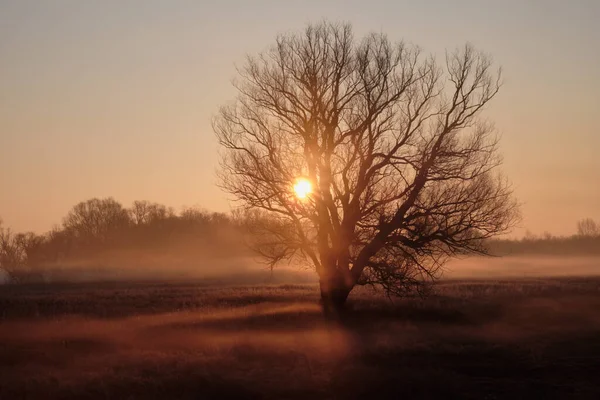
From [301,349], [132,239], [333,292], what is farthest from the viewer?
[132,239]

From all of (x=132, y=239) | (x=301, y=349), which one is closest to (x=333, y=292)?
(x=301, y=349)

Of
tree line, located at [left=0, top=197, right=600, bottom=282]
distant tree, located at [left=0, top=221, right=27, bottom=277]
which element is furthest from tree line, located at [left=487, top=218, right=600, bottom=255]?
distant tree, located at [left=0, top=221, right=27, bottom=277]

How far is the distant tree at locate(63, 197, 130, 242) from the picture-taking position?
113387 mm

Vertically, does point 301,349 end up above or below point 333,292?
below

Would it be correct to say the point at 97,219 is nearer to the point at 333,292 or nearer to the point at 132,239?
the point at 132,239

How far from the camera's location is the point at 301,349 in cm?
2108

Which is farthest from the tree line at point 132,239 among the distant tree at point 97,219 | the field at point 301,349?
the field at point 301,349

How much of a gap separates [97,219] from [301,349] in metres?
101

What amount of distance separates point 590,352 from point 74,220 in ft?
344

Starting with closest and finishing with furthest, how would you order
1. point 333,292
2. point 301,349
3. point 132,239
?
point 301,349 < point 333,292 < point 132,239

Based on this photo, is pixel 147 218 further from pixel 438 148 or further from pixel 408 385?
pixel 408 385

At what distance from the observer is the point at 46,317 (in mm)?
27953

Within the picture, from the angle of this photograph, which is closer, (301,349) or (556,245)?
(301,349)

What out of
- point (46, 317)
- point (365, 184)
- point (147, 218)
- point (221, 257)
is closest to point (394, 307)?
point (365, 184)
